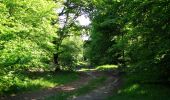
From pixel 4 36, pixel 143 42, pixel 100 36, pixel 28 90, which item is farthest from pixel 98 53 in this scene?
pixel 4 36

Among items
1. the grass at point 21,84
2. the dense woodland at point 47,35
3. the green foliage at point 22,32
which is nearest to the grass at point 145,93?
the dense woodland at point 47,35

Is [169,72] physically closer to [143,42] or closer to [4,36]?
[143,42]

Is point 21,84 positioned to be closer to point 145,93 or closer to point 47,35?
point 47,35

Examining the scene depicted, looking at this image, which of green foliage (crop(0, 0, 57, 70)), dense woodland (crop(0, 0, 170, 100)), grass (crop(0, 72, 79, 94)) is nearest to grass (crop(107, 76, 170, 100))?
dense woodland (crop(0, 0, 170, 100))

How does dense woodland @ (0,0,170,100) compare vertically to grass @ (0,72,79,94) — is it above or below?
above

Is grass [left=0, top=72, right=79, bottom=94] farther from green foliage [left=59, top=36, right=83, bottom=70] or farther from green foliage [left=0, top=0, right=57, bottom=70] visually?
green foliage [left=59, top=36, right=83, bottom=70]

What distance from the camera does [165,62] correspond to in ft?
61.7

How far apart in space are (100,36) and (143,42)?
86.6ft

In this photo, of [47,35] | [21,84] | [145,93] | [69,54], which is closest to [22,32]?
[21,84]

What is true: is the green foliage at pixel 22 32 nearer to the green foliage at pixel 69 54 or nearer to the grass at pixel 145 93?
the grass at pixel 145 93

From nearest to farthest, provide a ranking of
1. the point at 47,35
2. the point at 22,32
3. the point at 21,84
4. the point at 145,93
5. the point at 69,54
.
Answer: the point at 145,93, the point at 22,32, the point at 21,84, the point at 47,35, the point at 69,54

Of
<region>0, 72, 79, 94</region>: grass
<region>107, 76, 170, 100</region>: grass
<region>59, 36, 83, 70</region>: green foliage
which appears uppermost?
<region>59, 36, 83, 70</region>: green foliage

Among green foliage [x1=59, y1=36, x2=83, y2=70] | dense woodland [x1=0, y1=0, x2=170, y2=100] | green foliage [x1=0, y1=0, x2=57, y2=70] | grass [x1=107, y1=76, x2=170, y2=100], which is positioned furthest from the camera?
green foliage [x1=59, y1=36, x2=83, y2=70]

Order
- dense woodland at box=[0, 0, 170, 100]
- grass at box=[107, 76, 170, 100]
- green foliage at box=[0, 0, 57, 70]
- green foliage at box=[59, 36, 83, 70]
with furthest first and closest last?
1. green foliage at box=[59, 36, 83, 70]
2. grass at box=[107, 76, 170, 100]
3. dense woodland at box=[0, 0, 170, 100]
4. green foliage at box=[0, 0, 57, 70]
